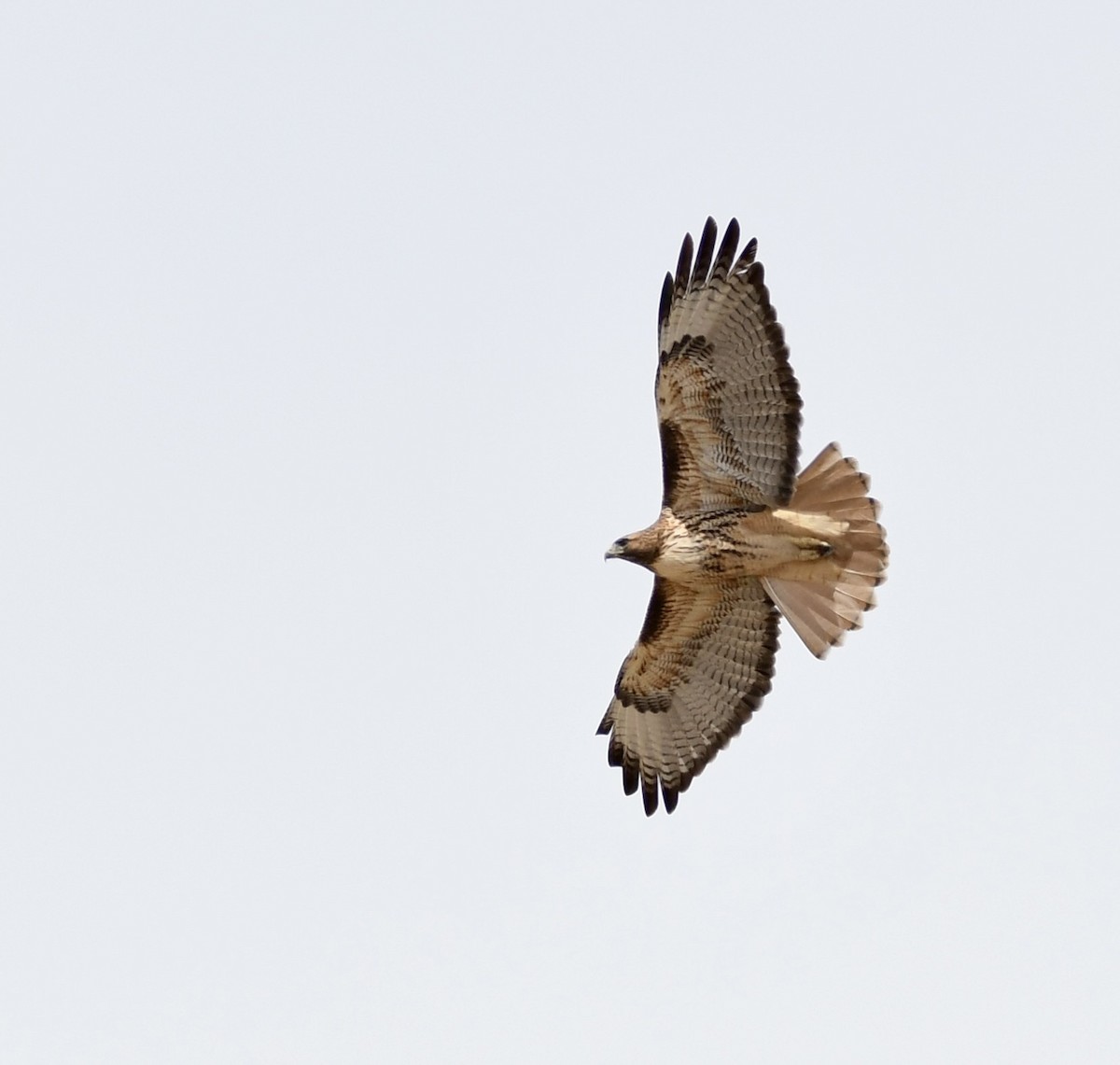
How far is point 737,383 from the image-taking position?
12.6 meters

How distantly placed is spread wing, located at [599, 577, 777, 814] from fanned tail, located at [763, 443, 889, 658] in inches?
11.6

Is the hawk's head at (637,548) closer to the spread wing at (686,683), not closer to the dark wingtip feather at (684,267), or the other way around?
the spread wing at (686,683)

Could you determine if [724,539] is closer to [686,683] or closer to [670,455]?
[670,455]

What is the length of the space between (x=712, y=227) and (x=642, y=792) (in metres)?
3.84

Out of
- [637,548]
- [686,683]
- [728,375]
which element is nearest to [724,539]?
[637,548]

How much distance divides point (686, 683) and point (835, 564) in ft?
4.43

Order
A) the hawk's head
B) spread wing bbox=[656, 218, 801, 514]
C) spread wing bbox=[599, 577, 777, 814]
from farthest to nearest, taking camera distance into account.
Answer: spread wing bbox=[599, 577, 777, 814] < the hawk's head < spread wing bbox=[656, 218, 801, 514]

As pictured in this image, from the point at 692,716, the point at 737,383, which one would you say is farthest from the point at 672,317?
the point at 692,716

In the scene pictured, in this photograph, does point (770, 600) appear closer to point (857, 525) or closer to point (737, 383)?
point (857, 525)

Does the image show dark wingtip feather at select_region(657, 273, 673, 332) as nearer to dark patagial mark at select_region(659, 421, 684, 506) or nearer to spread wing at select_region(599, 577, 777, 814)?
dark patagial mark at select_region(659, 421, 684, 506)

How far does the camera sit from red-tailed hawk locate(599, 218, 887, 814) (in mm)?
12609

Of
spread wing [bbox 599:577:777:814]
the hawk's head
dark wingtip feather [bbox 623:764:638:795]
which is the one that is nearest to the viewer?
the hawk's head

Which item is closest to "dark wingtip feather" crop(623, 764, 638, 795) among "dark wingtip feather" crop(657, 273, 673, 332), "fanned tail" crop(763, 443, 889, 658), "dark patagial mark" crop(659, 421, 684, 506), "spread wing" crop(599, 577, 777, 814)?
"spread wing" crop(599, 577, 777, 814)

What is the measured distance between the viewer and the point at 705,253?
12656 mm
